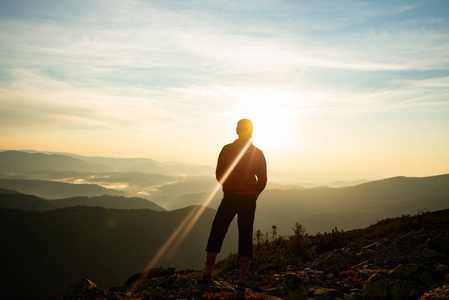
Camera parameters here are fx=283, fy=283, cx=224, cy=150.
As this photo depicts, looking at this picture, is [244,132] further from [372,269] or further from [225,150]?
[372,269]

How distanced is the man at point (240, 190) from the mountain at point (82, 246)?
357 feet

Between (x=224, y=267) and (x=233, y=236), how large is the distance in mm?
167074

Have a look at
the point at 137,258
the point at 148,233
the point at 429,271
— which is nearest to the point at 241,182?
the point at 429,271

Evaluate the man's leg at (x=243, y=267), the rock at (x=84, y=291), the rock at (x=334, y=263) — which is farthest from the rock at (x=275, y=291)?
the rock at (x=84, y=291)

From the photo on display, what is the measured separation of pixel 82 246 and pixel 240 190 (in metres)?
138

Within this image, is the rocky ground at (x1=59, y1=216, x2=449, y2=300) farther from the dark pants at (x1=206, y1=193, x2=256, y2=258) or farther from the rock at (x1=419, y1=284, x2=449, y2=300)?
the dark pants at (x1=206, y1=193, x2=256, y2=258)

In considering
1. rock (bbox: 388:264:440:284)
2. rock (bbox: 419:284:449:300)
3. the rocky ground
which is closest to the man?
the rocky ground

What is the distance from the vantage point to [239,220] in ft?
17.7

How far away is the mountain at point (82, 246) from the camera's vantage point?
10062 centimetres

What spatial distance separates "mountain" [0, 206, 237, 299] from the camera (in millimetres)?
100625

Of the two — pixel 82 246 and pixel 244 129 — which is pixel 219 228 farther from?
pixel 82 246

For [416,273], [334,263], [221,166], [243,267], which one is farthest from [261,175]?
[334,263]

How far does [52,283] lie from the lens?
98.5 meters

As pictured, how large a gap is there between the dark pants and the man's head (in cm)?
119
